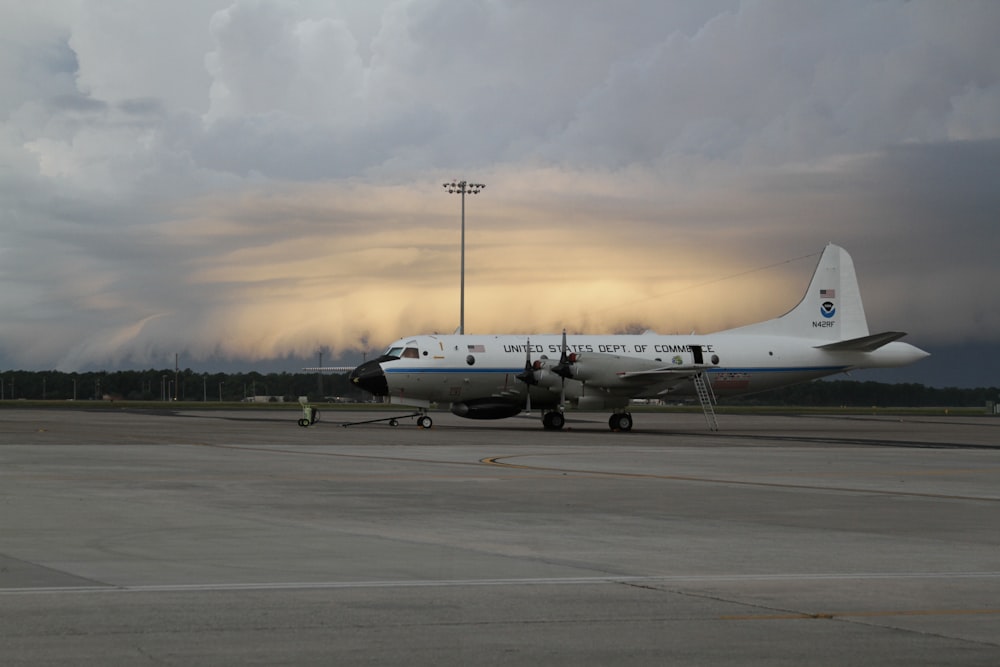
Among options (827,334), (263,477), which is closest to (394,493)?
(263,477)

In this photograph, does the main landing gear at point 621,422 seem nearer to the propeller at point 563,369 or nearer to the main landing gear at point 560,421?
the main landing gear at point 560,421

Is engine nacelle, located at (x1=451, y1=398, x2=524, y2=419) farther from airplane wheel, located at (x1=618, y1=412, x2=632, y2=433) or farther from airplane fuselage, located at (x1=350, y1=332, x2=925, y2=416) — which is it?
airplane wheel, located at (x1=618, y1=412, x2=632, y2=433)

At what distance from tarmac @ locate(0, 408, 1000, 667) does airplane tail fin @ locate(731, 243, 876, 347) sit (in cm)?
3502

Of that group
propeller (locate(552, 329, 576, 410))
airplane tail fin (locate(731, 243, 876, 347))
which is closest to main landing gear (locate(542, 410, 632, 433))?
propeller (locate(552, 329, 576, 410))

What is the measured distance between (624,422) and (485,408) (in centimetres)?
665

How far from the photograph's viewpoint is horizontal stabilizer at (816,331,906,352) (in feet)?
195

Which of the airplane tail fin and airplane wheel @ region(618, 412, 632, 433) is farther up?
the airplane tail fin

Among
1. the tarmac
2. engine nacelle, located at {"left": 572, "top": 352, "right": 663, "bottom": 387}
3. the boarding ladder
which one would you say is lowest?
the tarmac

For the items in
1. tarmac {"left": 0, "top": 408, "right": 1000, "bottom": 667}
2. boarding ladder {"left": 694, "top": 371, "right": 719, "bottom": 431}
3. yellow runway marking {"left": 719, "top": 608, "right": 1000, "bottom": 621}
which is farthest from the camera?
boarding ladder {"left": 694, "top": 371, "right": 719, "bottom": 431}

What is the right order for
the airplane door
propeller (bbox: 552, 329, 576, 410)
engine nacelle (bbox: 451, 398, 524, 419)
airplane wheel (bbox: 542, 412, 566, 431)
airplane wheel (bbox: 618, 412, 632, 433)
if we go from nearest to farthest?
propeller (bbox: 552, 329, 576, 410)
airplane wheel (bbox: 542, 412, 566, 431)
airplane wheel (bbox: 618, 412, 632, 433)
engine nacelle (bbox: 451, 398, 524, 419)
the airplane door

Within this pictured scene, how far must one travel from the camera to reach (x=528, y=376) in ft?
181

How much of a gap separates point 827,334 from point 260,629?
56.9 metres

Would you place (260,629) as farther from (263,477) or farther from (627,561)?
(263,477)

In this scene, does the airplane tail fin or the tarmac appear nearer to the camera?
the tarmac
